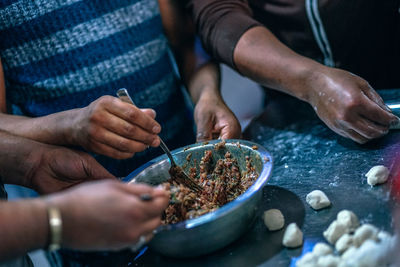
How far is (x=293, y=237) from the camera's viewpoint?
1226 millimetres

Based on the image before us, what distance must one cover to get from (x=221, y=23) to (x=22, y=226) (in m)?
1.45

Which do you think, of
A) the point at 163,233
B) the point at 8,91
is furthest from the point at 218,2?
the point at 163,233

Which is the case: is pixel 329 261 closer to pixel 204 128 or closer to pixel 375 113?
pixel 375 113

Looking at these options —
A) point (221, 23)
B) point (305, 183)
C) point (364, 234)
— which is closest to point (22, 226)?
point (364, 234)

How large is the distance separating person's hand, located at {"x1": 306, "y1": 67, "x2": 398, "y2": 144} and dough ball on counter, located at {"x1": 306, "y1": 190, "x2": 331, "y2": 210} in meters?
0.36

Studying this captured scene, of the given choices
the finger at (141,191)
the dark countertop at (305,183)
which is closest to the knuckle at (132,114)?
the finger at (141,191)

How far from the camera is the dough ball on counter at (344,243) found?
1143mm

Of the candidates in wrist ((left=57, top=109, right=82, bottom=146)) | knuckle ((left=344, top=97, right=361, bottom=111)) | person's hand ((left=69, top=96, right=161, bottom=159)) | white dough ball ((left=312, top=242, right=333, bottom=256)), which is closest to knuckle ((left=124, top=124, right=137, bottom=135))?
person's hand ((left=69, top=96, right=161, bottom=159))

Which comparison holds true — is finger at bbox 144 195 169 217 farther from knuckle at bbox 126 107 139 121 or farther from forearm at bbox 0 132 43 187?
forearm at bbox 0 132 43 187

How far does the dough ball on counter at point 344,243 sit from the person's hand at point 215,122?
745 millimetres

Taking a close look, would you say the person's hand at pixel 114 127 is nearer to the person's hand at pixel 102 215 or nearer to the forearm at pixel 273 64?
the person's hand at pixel 102 215

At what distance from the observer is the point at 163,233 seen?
1.24m

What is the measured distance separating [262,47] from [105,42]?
0.72 meters

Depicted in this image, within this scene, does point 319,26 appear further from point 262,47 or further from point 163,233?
point 163,233
